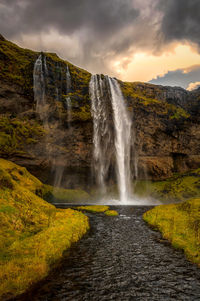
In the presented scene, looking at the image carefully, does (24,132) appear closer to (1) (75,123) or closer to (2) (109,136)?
(1) (75,123)

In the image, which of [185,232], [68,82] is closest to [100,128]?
[68,82]

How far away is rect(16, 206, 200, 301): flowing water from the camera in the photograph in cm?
826

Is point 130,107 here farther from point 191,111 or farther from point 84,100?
point 191,111

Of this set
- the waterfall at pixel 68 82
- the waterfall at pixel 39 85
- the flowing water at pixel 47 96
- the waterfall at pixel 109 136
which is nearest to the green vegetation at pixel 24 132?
the flowing water at pixel 47 96

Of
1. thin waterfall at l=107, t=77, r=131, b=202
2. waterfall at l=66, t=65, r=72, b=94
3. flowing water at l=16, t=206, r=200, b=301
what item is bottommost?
flowing water at l=16, t=206, r=200, b=301

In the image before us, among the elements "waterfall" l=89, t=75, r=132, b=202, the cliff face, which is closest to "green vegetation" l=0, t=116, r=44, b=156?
the cliff face

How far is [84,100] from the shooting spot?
64.6 m

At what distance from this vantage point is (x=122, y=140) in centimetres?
6706

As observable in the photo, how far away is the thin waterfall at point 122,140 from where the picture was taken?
65688 mm

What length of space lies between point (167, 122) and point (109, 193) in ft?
127

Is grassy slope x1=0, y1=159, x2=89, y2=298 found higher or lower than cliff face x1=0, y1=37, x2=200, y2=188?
lower

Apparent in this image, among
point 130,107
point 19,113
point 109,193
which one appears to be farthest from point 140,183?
point 19,113

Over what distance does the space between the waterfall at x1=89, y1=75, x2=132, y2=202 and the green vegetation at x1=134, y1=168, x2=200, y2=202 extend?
29.9 feet

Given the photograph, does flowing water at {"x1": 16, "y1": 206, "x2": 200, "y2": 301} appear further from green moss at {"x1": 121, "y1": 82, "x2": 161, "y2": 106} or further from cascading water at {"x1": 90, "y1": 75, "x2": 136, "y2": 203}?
green moss at {"x1": 121, "y1": 82, "x2": 161, "y2": 106}
